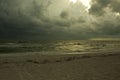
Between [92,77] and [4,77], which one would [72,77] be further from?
[4,77]

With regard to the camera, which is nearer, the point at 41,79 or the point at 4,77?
the point at 41,79

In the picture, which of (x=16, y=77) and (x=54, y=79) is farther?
(x=16, y=77)

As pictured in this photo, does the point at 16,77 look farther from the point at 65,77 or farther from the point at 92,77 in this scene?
the point at 92,77

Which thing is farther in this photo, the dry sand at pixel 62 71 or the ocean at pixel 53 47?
the ocean at pixel 53 47

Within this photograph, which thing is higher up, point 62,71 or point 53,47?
point 53,47

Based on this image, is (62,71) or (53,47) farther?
(53,47)

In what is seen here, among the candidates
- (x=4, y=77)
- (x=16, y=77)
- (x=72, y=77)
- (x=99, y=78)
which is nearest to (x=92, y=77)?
(x=99, y=78)

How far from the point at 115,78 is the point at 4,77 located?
631cm

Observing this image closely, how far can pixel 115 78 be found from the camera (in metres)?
10.4

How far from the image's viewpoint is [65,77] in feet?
36.0

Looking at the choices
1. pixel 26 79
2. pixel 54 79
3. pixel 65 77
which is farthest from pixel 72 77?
pixel 26 79

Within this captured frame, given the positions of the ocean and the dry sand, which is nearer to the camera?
the dry sand

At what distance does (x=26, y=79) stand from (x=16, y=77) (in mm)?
945

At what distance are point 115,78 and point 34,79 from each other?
4392mm
